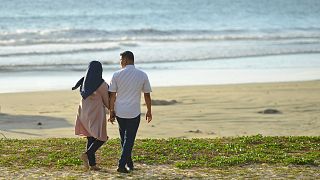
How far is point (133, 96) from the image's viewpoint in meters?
8.69

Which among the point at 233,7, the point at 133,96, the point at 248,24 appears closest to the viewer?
the point at 133,96

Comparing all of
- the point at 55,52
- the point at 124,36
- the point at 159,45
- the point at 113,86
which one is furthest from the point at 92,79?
the point at 124,36

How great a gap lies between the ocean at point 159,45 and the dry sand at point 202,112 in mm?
2002

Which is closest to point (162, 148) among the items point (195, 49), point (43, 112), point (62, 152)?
point (62, 152)

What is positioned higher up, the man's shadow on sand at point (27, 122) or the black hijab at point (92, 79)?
the black hijab at point (92, 79)

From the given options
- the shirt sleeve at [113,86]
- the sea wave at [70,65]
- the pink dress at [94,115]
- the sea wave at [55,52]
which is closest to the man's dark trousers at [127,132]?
the pink dress at [94,115]

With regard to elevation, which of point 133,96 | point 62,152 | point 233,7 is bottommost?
point 62,152

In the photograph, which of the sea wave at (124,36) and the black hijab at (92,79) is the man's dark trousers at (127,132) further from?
the sea wave at (124,36)

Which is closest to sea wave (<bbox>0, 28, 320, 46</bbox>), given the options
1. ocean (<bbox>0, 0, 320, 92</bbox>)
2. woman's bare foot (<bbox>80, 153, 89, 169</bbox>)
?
ocean (<bbox>0, 0, 320, 92</bbox>)

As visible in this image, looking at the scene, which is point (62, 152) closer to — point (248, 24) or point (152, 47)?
point (152, 47)

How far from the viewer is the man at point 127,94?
8.66 meters

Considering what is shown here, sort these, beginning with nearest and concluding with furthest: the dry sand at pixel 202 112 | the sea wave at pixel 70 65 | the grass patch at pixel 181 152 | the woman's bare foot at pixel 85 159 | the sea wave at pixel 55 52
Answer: the woman's bare foot at pixel 85 159, the grass patch at pixel 181 152, the dry sand at pixel 202 112, the sea wave at pixel 70 65, the sea wave at pixel 55 52

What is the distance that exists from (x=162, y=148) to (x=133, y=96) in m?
2.05

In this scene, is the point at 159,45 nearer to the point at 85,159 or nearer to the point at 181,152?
the point at 181,152
